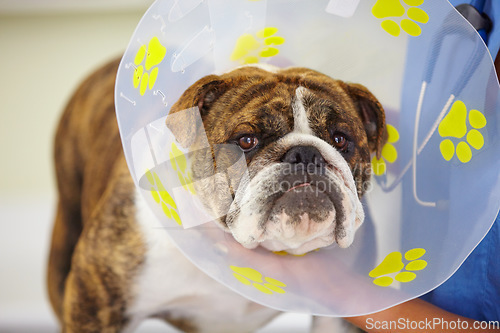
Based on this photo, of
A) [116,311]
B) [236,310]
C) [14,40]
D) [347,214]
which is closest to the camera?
[347,214]

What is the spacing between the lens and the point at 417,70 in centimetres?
78

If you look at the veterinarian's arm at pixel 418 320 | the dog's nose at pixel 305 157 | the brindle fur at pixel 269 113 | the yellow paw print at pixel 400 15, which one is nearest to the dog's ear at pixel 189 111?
the brindle fur at pixel 269 113

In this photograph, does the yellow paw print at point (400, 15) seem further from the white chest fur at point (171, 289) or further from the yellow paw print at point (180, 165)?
the white chest fur at point (171, 289)

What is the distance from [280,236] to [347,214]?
10 centimetres

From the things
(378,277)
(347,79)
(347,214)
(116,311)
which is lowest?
(116,311)

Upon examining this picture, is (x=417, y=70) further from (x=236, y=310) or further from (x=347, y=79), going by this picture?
(x=236, y=310)

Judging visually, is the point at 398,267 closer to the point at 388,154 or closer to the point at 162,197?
the point at 388,154

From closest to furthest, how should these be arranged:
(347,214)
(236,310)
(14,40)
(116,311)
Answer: (347,214), (116,311), (236,310), (14,40)

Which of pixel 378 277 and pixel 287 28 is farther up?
pixel 287 28

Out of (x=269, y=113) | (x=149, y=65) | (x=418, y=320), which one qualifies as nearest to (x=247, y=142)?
(x=269, y=113)

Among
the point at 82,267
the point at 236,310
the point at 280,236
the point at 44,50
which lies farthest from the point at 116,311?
the point at 44,50

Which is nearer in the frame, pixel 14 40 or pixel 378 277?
pixel 378 277

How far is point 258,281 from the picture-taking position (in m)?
0.78

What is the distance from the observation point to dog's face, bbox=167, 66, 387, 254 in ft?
2.37
